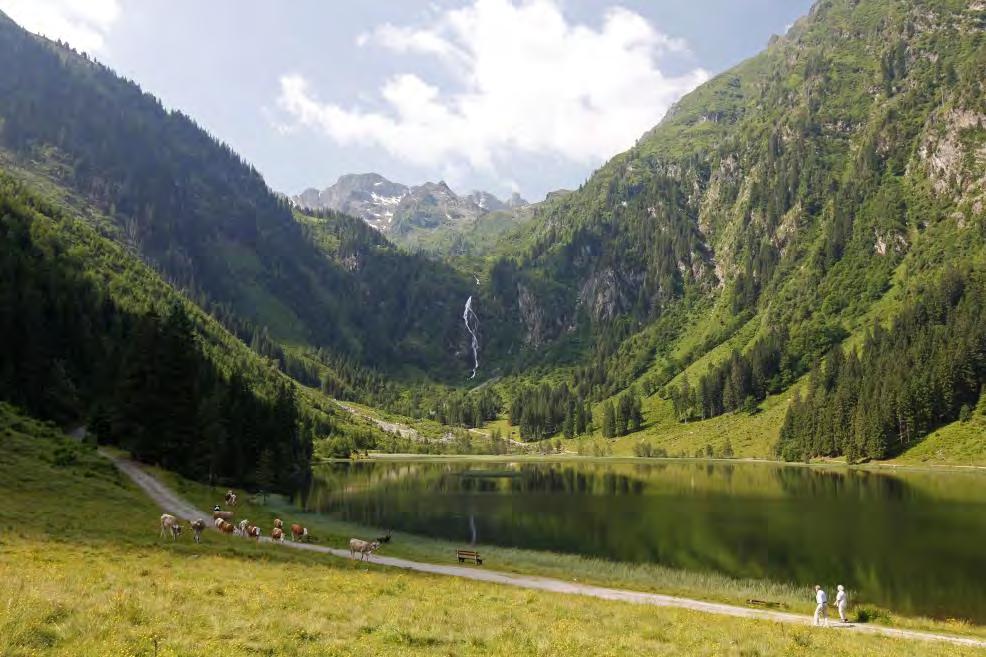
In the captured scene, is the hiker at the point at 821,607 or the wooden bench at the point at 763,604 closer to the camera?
the hiker at the point at 821,607

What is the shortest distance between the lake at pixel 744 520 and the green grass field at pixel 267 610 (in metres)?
27.7

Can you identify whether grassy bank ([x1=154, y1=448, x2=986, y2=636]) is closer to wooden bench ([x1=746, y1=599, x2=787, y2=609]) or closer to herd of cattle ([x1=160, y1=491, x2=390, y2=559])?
wooden bench ([x1=746, y1=599, x2=787, y2=609])

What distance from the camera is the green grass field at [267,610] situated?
58.9ft

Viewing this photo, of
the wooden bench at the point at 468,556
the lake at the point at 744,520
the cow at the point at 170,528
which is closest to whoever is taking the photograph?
the cow at the point at 170,528

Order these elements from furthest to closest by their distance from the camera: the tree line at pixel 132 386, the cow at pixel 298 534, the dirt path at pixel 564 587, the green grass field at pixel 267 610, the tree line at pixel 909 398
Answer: the tree line at pixel 909 398
the tree line at pixel 132 386
the cow at pixel 298 534
the dirt path at pixel 564 587
the green grass field at pixel 267 610

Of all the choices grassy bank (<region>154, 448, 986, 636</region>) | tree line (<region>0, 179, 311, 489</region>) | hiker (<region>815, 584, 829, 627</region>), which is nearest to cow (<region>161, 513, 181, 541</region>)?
grassy bank (<region>154, 448, 986, 636</region>)

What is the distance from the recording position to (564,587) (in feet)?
144

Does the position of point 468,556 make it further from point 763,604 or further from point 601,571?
point 763,604

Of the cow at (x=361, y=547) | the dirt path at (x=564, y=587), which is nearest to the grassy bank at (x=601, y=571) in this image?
the dirt path at (x=564, y=587)

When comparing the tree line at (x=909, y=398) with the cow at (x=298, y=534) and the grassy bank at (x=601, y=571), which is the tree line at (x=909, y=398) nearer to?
the grassy bank at (x=601, y=571)

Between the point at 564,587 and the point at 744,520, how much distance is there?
165 feet

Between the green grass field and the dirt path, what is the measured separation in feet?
12.8

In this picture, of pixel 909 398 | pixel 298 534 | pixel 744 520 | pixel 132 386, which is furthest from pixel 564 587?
pixel 909 398

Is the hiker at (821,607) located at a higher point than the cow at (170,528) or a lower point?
lower
